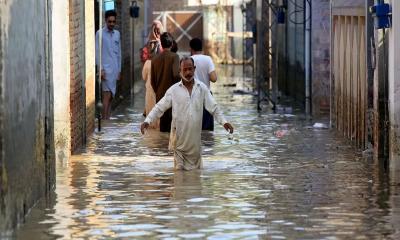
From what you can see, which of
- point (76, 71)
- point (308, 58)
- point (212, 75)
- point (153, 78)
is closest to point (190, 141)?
point (76, 71)

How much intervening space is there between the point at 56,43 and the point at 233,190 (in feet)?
11.0

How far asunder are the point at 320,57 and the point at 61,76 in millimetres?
8511

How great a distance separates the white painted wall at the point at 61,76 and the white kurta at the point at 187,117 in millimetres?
1322

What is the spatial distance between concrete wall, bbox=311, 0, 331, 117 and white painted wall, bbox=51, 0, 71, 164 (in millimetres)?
8247

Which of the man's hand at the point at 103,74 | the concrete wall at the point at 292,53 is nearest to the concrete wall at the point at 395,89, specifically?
the man's hand at the point at 103,74

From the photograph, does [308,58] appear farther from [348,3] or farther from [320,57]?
[348,3]

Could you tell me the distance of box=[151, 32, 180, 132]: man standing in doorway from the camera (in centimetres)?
2035

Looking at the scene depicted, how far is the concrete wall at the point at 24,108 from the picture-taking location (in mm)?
10445

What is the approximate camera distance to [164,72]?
2048 cm

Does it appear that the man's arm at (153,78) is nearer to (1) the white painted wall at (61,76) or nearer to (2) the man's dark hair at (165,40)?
(2) the man's dark hair at (165,40)

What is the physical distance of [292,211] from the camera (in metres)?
12.2

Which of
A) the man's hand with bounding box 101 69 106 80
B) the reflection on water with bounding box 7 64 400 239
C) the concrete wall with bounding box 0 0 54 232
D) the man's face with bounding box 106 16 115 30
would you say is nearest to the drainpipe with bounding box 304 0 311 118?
the man's face with bounding box 106 16 115 30

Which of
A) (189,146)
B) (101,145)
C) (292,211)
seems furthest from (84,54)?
(292,211)

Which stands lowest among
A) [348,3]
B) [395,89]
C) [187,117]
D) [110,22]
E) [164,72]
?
[187,117]
